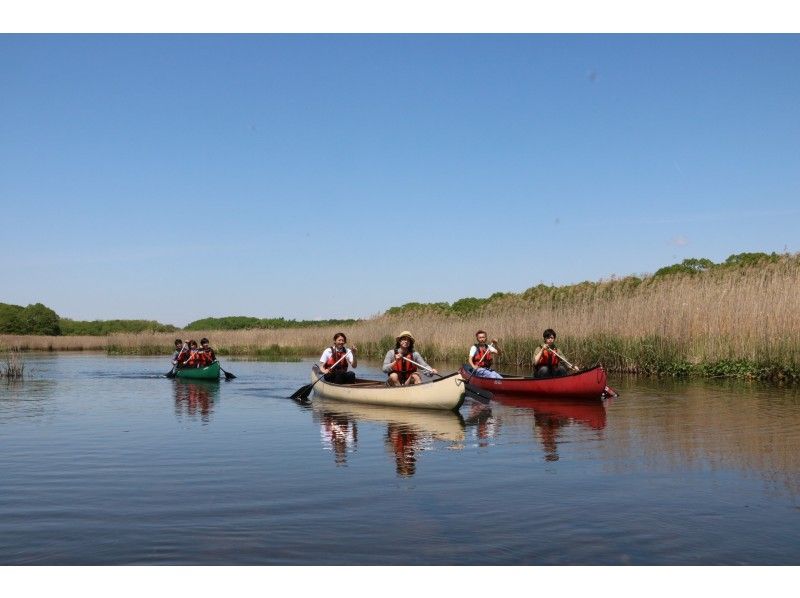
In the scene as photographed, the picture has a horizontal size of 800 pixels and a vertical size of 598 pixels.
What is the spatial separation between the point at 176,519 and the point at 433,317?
26941 millimetres

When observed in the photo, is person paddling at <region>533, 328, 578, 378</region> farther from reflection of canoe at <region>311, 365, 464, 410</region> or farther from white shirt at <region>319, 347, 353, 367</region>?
white shirt at <region>319, 347, 353, 367</region>

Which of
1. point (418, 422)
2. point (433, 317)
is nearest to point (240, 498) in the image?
point (418, 422)

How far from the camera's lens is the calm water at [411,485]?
5.29 metres

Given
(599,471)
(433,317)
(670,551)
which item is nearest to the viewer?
(670,551)

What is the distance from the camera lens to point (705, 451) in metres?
9.10

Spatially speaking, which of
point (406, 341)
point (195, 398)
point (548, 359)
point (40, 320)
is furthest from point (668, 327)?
point (40, 320)

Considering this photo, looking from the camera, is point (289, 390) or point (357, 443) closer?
point (357, 443)

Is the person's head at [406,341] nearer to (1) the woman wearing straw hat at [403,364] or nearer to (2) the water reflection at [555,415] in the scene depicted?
(1) the woman wearing straw hat at [403,364]

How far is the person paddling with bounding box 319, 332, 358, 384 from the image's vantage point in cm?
1670

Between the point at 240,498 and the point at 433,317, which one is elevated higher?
the point at 433,317

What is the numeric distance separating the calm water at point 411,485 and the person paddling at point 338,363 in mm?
2319

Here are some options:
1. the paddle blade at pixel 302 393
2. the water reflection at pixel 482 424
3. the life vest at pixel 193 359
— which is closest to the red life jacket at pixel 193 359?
the life vest at pixel 193 359

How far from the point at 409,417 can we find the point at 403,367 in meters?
1.85

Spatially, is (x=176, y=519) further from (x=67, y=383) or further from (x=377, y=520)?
(x=67, y=383)
